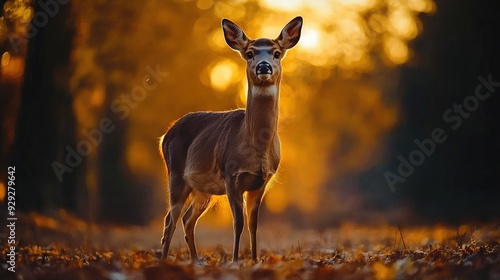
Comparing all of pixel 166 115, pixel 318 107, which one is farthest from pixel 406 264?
pixel 318 107

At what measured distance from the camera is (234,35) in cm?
1091

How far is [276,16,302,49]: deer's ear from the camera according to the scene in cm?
1072

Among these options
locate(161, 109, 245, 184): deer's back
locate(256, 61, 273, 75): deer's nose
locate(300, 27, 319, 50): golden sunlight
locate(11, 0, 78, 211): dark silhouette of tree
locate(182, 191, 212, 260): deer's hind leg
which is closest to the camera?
locate(256, 61, 273, 75): deer's nose

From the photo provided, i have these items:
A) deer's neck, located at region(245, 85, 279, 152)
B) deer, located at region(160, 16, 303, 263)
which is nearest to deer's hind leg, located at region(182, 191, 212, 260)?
deer, located at region(160, 16, 303, 263)

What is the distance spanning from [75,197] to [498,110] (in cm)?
1084

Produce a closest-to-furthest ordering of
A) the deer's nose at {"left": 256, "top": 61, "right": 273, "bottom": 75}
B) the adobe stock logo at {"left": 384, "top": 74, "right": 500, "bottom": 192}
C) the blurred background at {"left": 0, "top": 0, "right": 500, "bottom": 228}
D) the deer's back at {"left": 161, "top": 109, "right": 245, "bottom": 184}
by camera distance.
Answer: the deer's nose at {"left": 256, "top": 61, "right": 273, "bottom": 75} < the deer's back at {"left": 161, "top": 109, "right": 245, "bottom": 184} < the blurred background at {"left": 0, "top": 0, "right": 500, "bottom": 228} < the adobe stock logo at {"left": 384, "top": 74, "right": 500, "bottom": 192}

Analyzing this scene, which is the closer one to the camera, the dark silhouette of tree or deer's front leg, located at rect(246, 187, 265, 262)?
deer's front leg, located at rect(246, 187, 265, 262)

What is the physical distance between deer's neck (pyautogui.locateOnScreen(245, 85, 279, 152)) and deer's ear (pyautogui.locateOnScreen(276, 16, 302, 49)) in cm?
69

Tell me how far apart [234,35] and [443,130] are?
36.0 ft

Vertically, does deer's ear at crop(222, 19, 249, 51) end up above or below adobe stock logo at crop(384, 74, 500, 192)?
below

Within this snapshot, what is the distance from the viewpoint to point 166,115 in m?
26.8

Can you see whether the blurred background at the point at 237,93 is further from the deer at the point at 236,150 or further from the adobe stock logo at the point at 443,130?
the deer at the point at 236,150

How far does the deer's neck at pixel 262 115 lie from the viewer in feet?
33.7

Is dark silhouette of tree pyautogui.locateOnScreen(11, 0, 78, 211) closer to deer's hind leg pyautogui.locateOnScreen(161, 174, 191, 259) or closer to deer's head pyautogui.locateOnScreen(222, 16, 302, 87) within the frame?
deer's hind leg pyautogui.locateOnScreen(161, 174, 191, 259)
